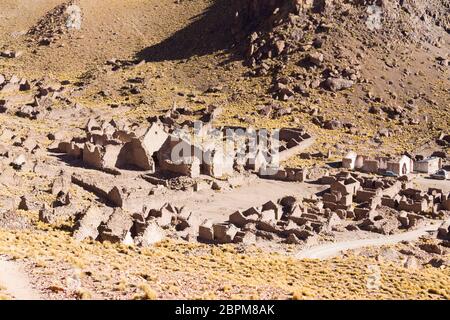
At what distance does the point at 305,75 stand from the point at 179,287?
59.4m

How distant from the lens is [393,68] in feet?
259

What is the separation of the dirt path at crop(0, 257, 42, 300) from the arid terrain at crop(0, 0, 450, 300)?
0.33 feet

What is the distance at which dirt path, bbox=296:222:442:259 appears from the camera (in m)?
33.8

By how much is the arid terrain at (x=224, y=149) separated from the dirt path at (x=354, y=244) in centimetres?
16

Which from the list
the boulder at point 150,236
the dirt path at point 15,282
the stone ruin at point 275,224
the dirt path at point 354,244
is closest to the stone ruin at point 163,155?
the stone ruin at point 275,224

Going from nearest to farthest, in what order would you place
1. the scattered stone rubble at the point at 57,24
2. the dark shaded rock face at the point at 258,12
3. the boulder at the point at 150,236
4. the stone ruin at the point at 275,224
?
1. the boulder at the point at 150,236
2. the stone ruin at the point at 275,224
3. the dark shaded rock face at the point at 258,12
4. the scattered stone rubble at the point at 57,24

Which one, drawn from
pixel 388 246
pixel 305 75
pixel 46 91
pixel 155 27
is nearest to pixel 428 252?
pixel 388 246

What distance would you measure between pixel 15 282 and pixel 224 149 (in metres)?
39.2

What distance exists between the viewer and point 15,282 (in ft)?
63.8

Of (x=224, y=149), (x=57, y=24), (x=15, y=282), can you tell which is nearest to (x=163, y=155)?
(x=224, y=149)

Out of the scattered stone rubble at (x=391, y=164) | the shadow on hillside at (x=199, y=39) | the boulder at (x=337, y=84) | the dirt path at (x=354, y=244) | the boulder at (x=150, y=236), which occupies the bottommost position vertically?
the dirt path at (x=354, y=244)

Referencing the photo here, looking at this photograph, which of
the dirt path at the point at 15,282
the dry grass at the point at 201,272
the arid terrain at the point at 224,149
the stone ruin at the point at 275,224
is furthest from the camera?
the stone ruin at the point at 275,224

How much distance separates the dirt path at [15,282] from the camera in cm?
1828

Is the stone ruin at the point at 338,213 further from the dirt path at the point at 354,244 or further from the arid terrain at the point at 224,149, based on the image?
the dirt path at the point at 354,244
